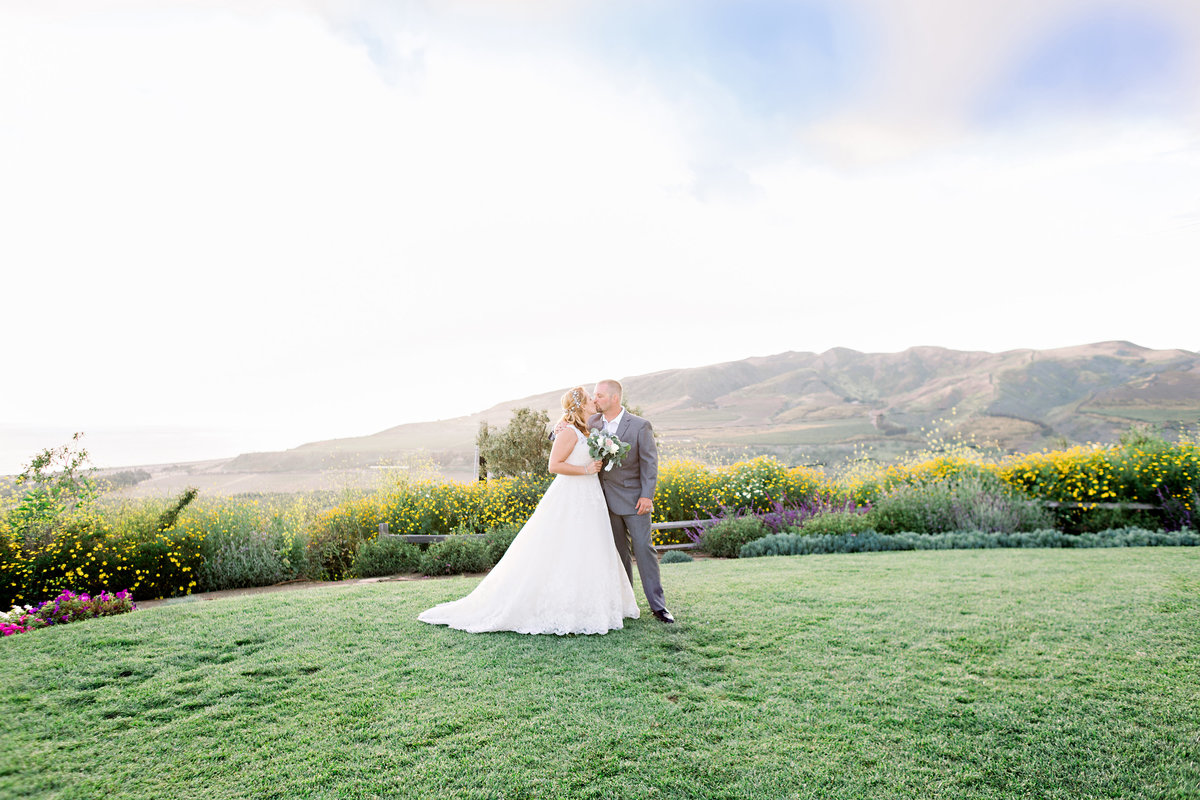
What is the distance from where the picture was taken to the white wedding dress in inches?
213

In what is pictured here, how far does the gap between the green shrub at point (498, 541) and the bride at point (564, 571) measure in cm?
399

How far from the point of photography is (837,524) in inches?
435

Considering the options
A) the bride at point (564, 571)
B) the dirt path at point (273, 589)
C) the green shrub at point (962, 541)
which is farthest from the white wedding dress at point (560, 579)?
the green shrub at point (962, 541)

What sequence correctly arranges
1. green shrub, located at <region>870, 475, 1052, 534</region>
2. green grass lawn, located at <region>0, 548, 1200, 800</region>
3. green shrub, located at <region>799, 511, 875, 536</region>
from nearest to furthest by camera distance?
green grass lawn, located at <region>0, 548, 1200, 800</region> < green shrub, located at <region>799, 511, 875, 536</region> < green shrub, located at <region>870, 475, 1052, 534</region>

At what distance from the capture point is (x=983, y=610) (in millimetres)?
5914

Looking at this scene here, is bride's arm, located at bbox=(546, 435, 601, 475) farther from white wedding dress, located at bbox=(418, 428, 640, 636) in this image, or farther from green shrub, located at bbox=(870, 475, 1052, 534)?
green shrub, located at bbox=(870, 475, 1052, 534)

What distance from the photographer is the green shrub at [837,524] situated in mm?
10977

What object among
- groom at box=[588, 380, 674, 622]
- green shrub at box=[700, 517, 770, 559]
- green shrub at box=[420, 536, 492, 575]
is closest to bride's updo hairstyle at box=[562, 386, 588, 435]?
groom at box=[588, 380, 674, 622]

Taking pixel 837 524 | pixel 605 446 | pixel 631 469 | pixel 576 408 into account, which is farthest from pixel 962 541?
pixel 576 408

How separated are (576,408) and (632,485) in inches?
34.7

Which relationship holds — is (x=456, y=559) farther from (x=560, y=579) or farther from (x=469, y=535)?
(x=560, y=579)

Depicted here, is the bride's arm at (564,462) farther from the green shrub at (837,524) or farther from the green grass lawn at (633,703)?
the green shrub at (837,524)

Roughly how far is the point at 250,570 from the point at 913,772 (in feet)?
30.6

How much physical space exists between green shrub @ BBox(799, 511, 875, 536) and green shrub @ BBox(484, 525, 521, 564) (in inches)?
199
